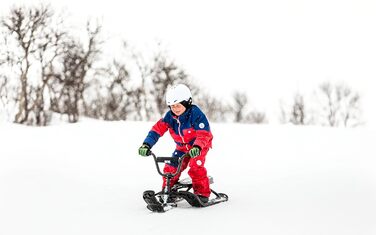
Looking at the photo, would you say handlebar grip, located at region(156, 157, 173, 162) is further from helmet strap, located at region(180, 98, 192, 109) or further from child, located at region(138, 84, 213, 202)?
helmet strap, located at region(180, 98, 192, 109)

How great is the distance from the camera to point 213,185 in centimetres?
767

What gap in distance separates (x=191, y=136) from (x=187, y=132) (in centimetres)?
7

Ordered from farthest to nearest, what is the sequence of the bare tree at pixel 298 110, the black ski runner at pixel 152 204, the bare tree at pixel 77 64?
the bare tree at pixel 298 110, the bare tree at pixel 77 64, the black ski runner at pixel 152 204

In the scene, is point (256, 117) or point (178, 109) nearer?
point (178, 109)

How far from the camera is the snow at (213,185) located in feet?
14.6

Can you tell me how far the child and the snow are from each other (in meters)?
0.44

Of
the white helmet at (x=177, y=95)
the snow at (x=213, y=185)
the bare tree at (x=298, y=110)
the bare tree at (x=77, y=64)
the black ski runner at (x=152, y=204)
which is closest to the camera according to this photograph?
the snow at (x=213, y=185)

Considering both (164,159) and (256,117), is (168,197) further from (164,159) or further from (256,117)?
(256,117)

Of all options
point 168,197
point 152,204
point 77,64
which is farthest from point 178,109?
point 77,64

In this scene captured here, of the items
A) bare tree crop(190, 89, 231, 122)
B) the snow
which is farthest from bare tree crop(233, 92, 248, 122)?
the snow

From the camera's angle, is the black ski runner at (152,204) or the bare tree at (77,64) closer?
the black ski runner at (152,204)

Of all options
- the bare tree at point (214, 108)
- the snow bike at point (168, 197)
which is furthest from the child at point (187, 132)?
the bare tree at point (214, 108)

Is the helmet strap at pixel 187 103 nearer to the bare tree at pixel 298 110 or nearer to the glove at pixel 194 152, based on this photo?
the glove at pixel 194 152

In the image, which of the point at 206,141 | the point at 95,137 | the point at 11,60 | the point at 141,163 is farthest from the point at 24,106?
the point at 206,141
